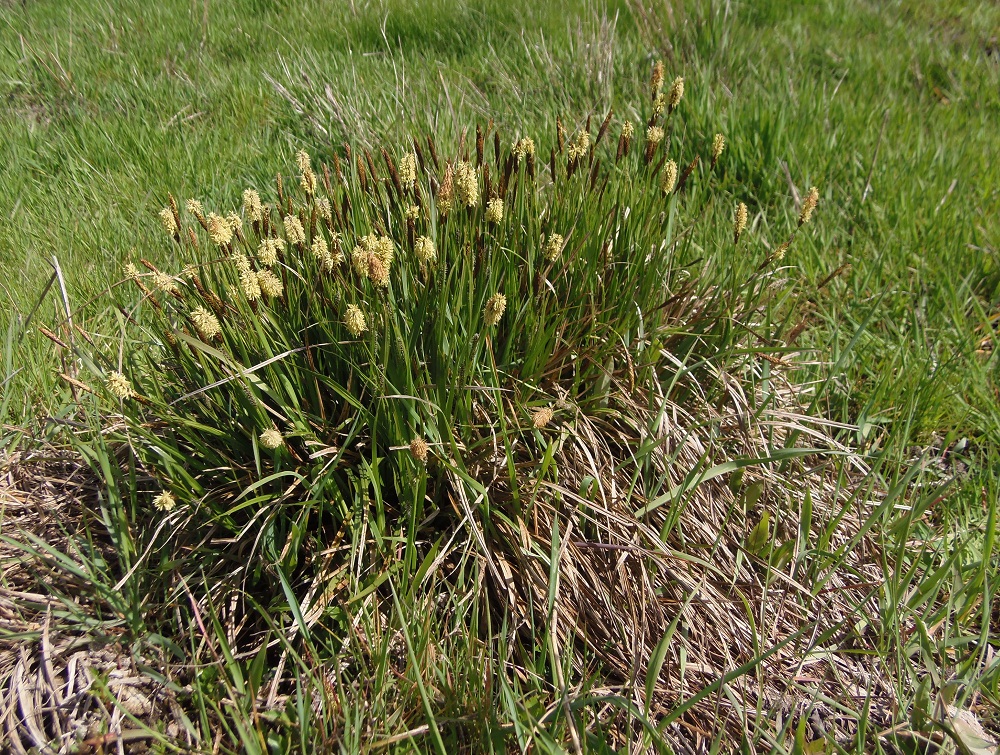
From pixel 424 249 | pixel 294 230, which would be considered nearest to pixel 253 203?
pixel 294 230

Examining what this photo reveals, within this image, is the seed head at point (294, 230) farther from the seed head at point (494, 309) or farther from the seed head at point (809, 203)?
the seed head at point (809, 203)

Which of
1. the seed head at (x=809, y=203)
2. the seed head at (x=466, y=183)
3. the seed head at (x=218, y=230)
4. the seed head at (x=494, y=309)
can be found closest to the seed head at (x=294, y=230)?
the seed head at (x=218, y=230)

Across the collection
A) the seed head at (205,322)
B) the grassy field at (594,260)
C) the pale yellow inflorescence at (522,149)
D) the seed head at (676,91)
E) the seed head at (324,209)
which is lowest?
the grassy field at (594,260)

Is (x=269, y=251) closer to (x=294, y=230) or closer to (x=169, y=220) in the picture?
(x=294, y=230)

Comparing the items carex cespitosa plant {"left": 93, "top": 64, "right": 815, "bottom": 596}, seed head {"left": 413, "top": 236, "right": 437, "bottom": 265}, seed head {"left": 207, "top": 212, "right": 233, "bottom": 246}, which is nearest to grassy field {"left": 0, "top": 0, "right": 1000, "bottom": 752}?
carex cespitosa plant {"left": 93, "top": 64, "right": 815, "bottom": 596}

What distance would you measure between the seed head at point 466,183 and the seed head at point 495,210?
44mm

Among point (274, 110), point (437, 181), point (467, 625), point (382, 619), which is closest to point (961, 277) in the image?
point (437, 181)

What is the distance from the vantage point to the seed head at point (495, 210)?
1.74 m

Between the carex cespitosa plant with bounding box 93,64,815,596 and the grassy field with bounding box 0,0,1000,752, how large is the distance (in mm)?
62

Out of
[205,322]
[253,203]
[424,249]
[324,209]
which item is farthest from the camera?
[324,209]

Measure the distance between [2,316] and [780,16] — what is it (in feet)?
14.9

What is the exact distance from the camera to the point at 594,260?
1960mm

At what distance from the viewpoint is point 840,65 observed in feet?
13.3

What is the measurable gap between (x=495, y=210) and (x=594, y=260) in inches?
13.9
